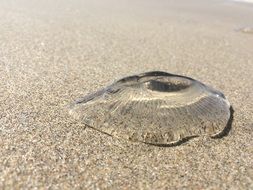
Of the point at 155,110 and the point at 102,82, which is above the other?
the point at 155,110

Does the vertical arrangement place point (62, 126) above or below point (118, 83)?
below

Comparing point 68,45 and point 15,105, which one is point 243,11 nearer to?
point 68,45

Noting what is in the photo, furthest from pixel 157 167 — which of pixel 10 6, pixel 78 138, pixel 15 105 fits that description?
pixel 10 6

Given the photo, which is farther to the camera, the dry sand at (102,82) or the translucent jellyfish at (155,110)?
the translucent jellyfish at (155,110)

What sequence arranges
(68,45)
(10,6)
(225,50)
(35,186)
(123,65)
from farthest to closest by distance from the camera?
1. (10,6)
2. (225,50)
3. (68,45)
4. (123,65)
5. (35,186)

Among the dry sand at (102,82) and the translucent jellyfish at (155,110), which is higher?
the translucent jellyfish at (155,110)
